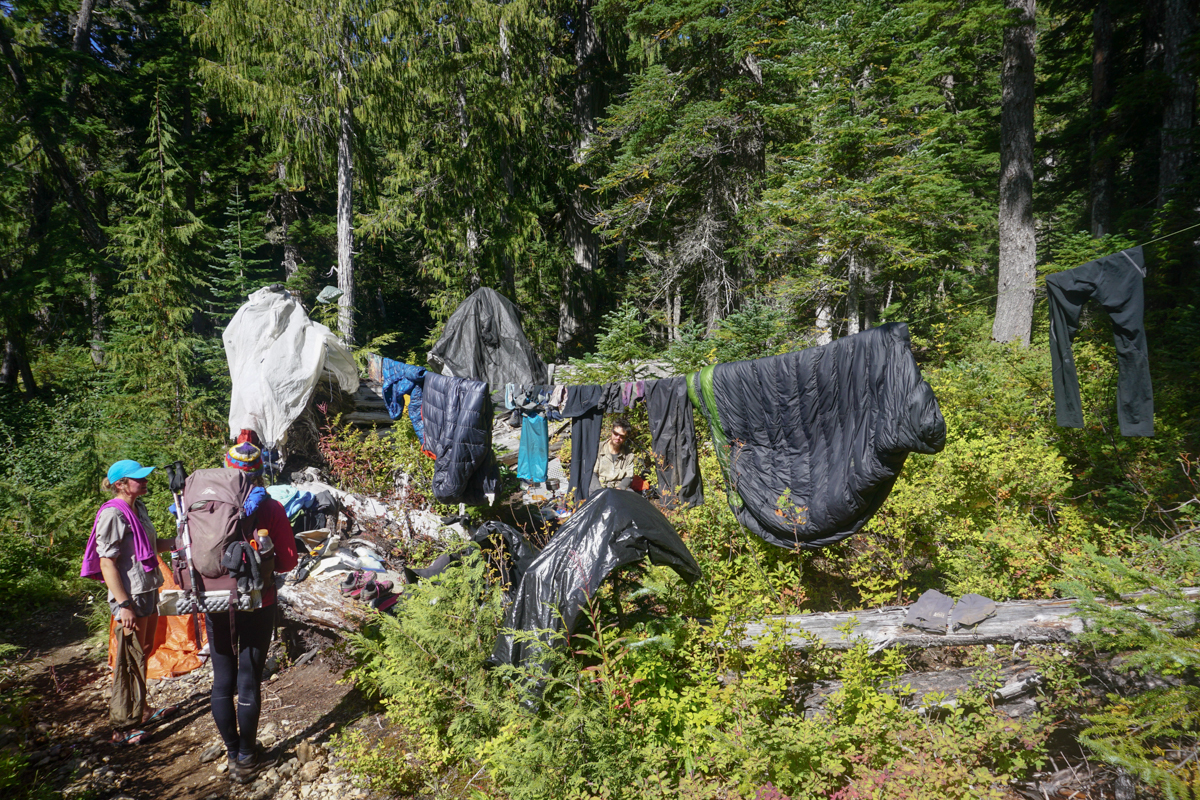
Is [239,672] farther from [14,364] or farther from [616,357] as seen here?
[14,364]

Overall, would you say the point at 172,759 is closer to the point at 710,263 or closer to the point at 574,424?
the point at 574,424

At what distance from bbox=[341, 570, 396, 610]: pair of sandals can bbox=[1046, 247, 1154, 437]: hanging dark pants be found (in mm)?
→ 5637

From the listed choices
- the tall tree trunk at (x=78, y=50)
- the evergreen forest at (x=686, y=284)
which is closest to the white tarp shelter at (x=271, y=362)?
the evergreen forest at (x=686, y=284)

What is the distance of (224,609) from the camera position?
344cm

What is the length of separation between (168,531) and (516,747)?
19.6 feet

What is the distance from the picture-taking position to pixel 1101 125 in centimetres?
1031

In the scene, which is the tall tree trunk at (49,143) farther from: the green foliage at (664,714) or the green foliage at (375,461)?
the green foliage at (664,714)

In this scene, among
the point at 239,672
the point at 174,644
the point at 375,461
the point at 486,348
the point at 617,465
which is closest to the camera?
the point at 239,672

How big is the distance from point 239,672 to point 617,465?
3625 millimetres

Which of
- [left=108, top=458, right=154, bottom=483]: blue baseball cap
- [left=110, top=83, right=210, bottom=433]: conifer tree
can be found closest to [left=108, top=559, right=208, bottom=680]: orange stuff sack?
[left=108, top=458, right=154, bottom=483]: blue baseball cap

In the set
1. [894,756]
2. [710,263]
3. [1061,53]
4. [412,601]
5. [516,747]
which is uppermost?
[1061,53]

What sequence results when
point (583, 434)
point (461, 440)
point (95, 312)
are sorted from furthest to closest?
point (95, 312)
point (583, 434)
point (461, 440)

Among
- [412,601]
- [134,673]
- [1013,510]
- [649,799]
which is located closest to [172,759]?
[134,673]

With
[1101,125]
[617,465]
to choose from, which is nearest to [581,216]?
[617,465]
